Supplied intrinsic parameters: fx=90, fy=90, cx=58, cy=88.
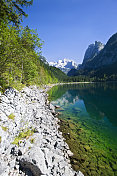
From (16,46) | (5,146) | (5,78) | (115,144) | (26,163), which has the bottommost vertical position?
(115,144)

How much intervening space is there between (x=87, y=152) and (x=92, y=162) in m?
1.28

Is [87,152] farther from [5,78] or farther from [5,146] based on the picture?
[5,78]

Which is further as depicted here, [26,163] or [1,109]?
[1,109]

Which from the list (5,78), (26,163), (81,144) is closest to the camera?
(26,163)

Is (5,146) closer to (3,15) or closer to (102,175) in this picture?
(102,175)

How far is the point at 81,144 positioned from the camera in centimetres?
1123

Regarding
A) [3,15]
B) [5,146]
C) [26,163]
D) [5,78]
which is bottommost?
[26,163]

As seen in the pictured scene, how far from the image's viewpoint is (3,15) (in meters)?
7.46

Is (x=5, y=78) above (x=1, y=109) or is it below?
above

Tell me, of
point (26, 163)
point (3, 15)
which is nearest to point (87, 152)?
point (26, 163)

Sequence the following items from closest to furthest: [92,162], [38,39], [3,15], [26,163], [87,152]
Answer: [26,163], [3,15], [92,162], [87,152], [38,39]

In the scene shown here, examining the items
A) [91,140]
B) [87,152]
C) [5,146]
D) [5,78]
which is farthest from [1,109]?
[91,140]

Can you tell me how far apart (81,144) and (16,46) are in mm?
13265

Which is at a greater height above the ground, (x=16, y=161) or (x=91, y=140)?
(x=16, y=161)
